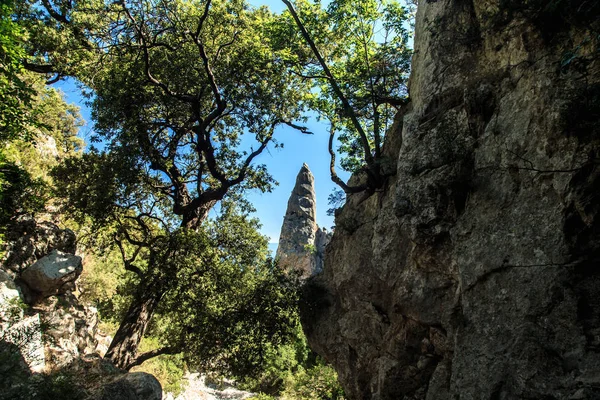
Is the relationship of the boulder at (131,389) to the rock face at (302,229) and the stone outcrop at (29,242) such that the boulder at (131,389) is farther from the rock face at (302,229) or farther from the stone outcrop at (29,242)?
the rock face at (302,229)

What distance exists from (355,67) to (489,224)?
9.31m

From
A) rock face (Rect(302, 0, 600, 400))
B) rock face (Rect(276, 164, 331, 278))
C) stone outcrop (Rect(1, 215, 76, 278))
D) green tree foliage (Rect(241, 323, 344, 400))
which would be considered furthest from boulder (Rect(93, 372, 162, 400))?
rock face (Rect(276, 164, 331, 278))

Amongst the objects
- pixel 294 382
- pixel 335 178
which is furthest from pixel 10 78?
pixel 294 382

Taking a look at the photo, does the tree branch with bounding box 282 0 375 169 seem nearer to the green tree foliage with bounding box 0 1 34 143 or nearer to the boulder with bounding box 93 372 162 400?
the green tree foliage with bounding box 0 1 34 143

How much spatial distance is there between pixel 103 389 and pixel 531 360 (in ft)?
34.4

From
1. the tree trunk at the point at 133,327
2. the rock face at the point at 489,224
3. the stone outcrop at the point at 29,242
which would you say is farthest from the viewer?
the tree trunk at the point at 133,327

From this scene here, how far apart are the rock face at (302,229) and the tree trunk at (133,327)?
48.3 metres

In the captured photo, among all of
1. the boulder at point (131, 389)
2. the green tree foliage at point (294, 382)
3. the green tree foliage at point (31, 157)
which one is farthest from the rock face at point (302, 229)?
the boulder at point (131, 389)

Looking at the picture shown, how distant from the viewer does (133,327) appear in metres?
12.9

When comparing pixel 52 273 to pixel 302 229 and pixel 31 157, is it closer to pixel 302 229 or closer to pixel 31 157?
pixel 31 157

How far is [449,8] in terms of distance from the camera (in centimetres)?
1070

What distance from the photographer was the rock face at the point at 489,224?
5.82m

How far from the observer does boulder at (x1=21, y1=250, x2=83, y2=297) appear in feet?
39.3

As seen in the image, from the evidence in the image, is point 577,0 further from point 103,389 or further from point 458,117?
point 103,389
